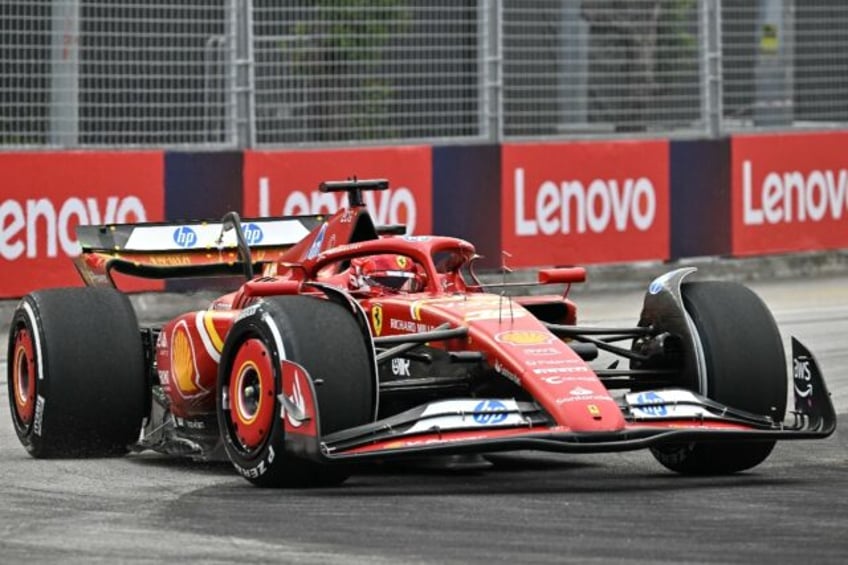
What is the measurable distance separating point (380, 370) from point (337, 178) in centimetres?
798

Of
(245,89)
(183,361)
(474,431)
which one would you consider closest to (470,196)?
(245,89)

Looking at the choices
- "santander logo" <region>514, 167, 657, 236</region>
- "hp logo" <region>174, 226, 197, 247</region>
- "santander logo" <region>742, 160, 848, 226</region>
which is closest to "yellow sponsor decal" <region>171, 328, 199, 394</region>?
"hp logo" <region>174, 226, 197, 247</region>

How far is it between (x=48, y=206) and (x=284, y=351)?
25.2 feet

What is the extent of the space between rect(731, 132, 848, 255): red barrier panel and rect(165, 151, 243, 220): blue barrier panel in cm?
508

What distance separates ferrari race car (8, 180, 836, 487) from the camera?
7969 mm

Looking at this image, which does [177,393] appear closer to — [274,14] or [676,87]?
[274,14]

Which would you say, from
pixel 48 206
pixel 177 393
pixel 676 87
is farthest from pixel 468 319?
pixel 676 87

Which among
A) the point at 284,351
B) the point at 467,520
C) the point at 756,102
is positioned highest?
Answer: the point at 756,102

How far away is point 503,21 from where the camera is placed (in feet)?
59.4

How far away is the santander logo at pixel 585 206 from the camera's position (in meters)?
17.9

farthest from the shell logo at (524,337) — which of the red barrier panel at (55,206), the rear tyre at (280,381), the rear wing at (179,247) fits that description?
the red barrier panel at (55,206)

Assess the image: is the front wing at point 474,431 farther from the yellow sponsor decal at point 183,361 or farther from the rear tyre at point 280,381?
the yellow sponsor decal at point 183,361

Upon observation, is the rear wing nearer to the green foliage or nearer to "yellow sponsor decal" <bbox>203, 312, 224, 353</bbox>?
"yellow sponsor decal" <bbox>203, 312, 224, 353</bbox>

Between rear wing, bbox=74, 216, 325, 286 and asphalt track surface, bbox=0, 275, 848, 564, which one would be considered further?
rear wing, bbox=74, 216, 325, 286
